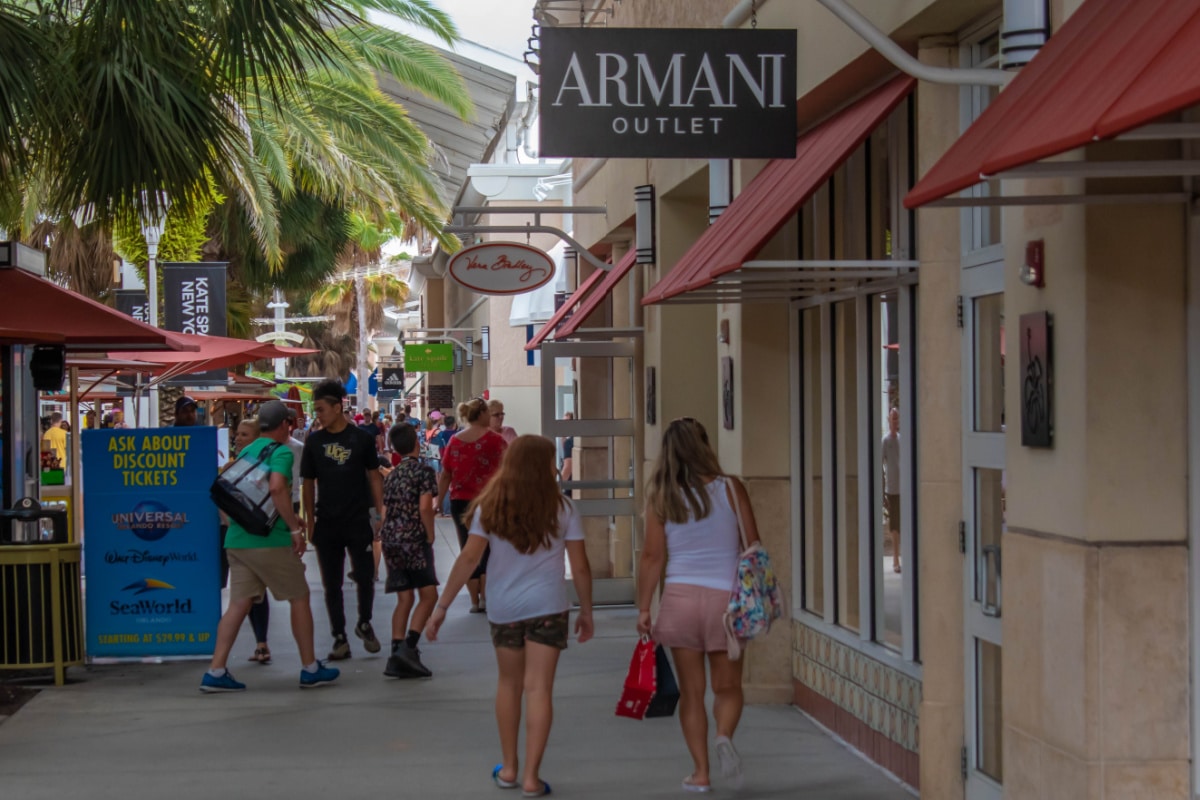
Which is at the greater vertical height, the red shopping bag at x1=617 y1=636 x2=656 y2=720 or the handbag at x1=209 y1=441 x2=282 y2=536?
the handbag at x1=209 y1=441 x2=282 y2=536

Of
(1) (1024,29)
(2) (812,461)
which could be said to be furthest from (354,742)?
(1) (1024,29)

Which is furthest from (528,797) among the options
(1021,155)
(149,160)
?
(149,160)

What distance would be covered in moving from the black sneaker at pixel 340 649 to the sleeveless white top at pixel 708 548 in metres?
4.79

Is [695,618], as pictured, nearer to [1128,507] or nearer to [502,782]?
[502,782]

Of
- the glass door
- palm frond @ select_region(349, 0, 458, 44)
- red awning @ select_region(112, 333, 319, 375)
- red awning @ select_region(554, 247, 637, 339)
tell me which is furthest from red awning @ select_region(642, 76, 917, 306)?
palm frond @ select_region(349, 0, 458, 44)

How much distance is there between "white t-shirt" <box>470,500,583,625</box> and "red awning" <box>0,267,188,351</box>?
15.4 ft

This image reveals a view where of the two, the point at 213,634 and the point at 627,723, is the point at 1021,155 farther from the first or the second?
the point at 213,634

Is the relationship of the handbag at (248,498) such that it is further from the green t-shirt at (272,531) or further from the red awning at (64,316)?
the red awning at (64,316)

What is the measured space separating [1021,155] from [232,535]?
6946 millimetres

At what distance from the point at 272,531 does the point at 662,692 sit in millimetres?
3630

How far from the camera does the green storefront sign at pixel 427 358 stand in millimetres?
42750

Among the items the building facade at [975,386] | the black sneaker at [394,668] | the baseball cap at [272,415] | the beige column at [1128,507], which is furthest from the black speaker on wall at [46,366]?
the beige column at [1128,507]

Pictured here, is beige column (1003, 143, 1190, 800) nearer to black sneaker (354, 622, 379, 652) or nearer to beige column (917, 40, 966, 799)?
beige column (917, 40, 966, 799)

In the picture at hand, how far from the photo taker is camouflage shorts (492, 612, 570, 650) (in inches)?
276
